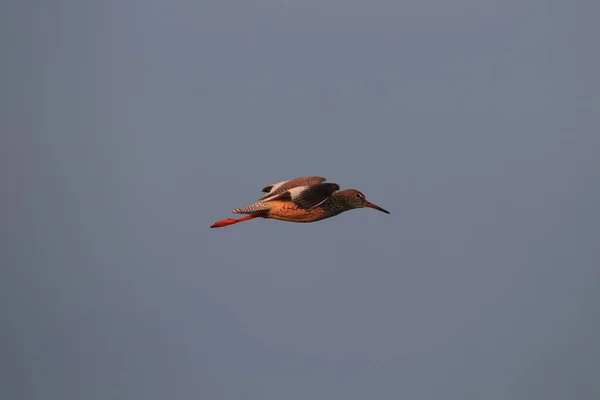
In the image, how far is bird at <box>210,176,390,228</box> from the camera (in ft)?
133

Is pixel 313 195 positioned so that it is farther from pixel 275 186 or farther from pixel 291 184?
pixel 275 186

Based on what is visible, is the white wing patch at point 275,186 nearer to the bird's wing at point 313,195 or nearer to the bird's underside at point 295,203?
the bird's underside at point 295,203

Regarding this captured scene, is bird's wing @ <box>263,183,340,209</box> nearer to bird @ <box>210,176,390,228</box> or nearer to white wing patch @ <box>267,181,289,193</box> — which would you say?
bird @ <box>210,176,390,228</box>

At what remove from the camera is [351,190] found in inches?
1678

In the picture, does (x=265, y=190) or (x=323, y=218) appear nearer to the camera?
(x=323, y=218)

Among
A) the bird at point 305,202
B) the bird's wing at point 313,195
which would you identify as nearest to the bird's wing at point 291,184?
the bird at point 305,202

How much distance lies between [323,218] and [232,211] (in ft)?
9.17

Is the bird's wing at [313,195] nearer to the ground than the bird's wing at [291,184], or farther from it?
nearer to the ground

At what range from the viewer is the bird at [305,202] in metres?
40.6

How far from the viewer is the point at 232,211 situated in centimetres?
4231

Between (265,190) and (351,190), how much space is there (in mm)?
3458

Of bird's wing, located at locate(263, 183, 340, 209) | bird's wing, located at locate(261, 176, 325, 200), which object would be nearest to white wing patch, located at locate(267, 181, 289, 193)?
bird's wing, located at locate(261, 176, 325, 200)

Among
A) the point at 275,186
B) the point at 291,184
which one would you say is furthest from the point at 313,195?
the point at 275,186

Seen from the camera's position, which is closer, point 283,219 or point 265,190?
point 283,219
